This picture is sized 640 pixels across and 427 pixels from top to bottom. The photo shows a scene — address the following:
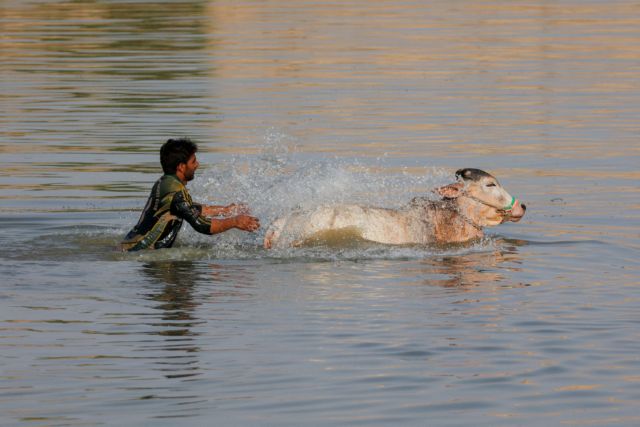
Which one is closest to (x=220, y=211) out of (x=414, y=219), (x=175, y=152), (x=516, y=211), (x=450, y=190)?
(x=175, y=152)

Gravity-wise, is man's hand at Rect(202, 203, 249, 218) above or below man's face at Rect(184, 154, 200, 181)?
below

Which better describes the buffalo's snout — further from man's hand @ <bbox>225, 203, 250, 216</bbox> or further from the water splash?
man's hand @ <bbox>225, 203, 250, 216</bbox>

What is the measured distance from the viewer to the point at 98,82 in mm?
31984

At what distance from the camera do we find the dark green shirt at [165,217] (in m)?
15.1

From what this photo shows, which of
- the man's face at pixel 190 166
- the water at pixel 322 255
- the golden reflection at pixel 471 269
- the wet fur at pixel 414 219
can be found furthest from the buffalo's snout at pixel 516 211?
the man's face at pixel 190 166

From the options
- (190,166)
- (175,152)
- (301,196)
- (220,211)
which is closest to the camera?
(175,152)

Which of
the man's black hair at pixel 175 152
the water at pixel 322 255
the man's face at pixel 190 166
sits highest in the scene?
the man's black hair at pixel 175 152

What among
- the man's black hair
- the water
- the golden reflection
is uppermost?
the man's black hair

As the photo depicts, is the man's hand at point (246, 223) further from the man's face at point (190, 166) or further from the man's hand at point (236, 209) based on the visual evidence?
the man's face at point (190, 166)

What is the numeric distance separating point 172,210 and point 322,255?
161 cm

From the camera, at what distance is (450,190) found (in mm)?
15750

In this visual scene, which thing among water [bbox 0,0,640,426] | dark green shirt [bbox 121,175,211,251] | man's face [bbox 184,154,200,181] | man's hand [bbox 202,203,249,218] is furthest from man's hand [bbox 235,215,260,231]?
man's face [bbox 184,154,200,181]

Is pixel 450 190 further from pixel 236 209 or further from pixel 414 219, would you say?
pixel 236 209

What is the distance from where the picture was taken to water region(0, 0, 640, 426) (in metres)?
10.0
